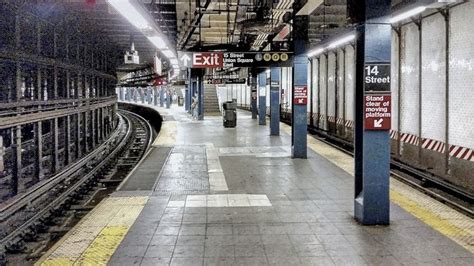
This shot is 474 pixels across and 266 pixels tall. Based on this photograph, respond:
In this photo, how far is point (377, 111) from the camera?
622 cm

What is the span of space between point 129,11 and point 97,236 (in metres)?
3.40

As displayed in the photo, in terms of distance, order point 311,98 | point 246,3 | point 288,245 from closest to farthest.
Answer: point 288,245, point 246,3, point 311,98

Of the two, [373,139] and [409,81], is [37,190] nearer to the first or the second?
[373,139]

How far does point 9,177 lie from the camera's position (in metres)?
9.23

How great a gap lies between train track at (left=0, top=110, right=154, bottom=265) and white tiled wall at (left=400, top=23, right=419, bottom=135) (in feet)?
24.8

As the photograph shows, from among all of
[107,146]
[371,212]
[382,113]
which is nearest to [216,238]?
[371,212]

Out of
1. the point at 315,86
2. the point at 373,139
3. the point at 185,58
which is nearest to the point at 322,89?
the point at 315,86

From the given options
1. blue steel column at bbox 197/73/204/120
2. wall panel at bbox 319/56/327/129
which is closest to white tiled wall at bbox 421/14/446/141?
wall panel at bbox 319/56/327/129

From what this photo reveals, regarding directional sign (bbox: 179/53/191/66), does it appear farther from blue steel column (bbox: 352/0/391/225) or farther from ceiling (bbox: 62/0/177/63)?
blue steel column (bbox: 352/0/391/225)

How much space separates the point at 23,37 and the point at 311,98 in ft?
52.5

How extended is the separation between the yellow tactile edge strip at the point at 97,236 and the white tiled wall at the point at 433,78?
6511 mm

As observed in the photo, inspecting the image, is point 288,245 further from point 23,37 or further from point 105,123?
point 105,123

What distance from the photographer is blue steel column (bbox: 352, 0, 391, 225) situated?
622 centimetres

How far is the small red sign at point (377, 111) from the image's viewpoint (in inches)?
244
